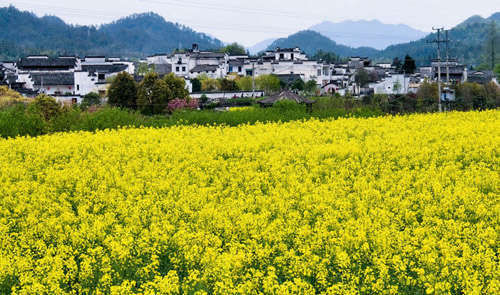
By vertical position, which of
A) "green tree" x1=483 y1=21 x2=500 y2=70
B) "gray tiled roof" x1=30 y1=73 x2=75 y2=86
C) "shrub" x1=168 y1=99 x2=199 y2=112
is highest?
"green tree" x1=483 y1=21 x2=500 y2=70

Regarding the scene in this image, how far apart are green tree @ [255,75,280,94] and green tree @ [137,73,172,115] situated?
2410 cm

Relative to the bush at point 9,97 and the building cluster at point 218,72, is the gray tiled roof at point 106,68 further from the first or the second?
the bush at point 9,97

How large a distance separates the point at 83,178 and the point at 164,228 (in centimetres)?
531

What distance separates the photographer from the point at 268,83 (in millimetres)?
68062

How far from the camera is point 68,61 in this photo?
7506 cm

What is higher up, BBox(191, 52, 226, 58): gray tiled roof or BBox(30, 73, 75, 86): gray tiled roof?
BBox(191, 52, 226, 58): gray tiled roof

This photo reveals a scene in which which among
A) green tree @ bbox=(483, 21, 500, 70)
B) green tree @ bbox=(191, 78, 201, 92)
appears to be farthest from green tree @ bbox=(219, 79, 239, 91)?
green tree @ bbox=(483, 21, 500, 70)

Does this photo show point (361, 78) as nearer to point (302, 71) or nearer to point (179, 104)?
point (302, 71)

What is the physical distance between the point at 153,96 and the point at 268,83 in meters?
26.4

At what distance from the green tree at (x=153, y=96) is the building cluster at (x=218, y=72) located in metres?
15.8

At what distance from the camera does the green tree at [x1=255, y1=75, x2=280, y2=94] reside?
221 ft

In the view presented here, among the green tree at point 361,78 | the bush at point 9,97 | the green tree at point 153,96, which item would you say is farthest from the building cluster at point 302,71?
the green tree at point 153,96

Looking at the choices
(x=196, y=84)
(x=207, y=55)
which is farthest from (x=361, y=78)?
(x=196, y=84)

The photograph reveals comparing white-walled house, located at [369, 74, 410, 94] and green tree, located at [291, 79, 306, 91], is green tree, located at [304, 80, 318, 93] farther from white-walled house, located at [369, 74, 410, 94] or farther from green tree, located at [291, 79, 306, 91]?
white-walled house, located at [369, 74, 410, 94]
